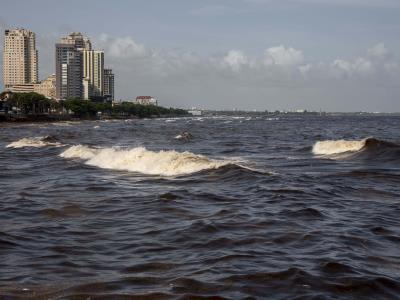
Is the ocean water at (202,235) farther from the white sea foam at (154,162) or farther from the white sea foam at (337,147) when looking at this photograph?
the white sea foam at (337,147)

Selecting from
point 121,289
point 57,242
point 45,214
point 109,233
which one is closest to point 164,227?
point 109,233

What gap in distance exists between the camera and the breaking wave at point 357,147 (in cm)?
3161

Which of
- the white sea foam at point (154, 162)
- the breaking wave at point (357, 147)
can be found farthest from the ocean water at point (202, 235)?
the breaking wave at point (357, 147)

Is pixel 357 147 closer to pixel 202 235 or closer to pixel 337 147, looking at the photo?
pixel 337 147

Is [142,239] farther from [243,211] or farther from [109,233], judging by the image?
[243,211]

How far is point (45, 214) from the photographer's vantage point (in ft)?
42.1

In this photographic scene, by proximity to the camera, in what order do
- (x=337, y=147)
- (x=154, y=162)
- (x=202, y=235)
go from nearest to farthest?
(x=202, y=235)
(x=154, y=162)
(x=337, y=147)

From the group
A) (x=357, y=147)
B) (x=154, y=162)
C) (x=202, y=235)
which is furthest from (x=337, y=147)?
(x=202, y=235)

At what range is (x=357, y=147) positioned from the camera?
1320 inches

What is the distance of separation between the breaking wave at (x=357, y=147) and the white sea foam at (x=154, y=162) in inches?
412

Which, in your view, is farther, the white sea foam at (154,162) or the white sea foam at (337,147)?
A: the white sea foam at (337,147)

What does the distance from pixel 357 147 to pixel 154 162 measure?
1522 centimetres

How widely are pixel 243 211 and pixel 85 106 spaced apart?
175 meters

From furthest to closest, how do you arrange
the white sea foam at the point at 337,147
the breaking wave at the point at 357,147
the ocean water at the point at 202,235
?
the white sea foam at the point at 337,147
the breaking wave at the point at 357,147
the ocean water at the point at 202,235
